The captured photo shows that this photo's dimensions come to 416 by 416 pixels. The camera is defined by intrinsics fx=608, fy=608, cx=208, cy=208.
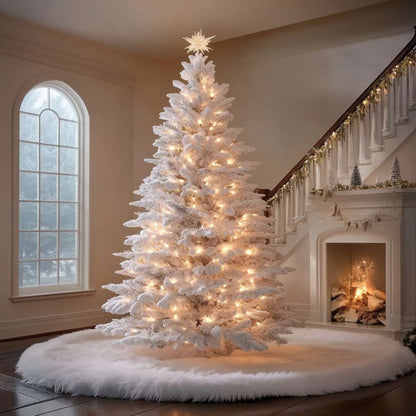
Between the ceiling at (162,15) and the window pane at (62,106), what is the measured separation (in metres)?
0.75

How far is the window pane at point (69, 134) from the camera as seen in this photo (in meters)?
7.35

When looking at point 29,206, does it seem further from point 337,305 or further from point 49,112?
point 337,305

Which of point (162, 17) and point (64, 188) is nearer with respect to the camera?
point (162, 17)

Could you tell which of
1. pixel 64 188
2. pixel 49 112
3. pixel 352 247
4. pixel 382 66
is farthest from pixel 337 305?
pixel 49 112

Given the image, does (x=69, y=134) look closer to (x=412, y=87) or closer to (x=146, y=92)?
(x=146, y=92)

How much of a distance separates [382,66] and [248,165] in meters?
3.00

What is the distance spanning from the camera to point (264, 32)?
7.91 metres

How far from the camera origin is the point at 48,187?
712 cm

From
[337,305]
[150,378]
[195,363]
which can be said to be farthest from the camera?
[337,305]

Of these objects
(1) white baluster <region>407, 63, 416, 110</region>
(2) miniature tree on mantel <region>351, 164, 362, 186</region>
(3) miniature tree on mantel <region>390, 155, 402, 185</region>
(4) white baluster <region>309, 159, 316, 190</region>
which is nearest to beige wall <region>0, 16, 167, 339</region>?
(4) white baluster <region>309, 159, 316, 190</region>

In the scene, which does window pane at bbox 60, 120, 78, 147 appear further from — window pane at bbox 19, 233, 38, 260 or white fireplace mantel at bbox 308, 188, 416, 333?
white fireplace mantel at bbox 308, 188, 416, 333

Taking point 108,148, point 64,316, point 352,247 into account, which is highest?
point 108,148

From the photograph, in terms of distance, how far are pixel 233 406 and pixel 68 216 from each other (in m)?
4.38

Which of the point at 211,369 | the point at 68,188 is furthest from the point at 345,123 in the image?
the point at 68,188
